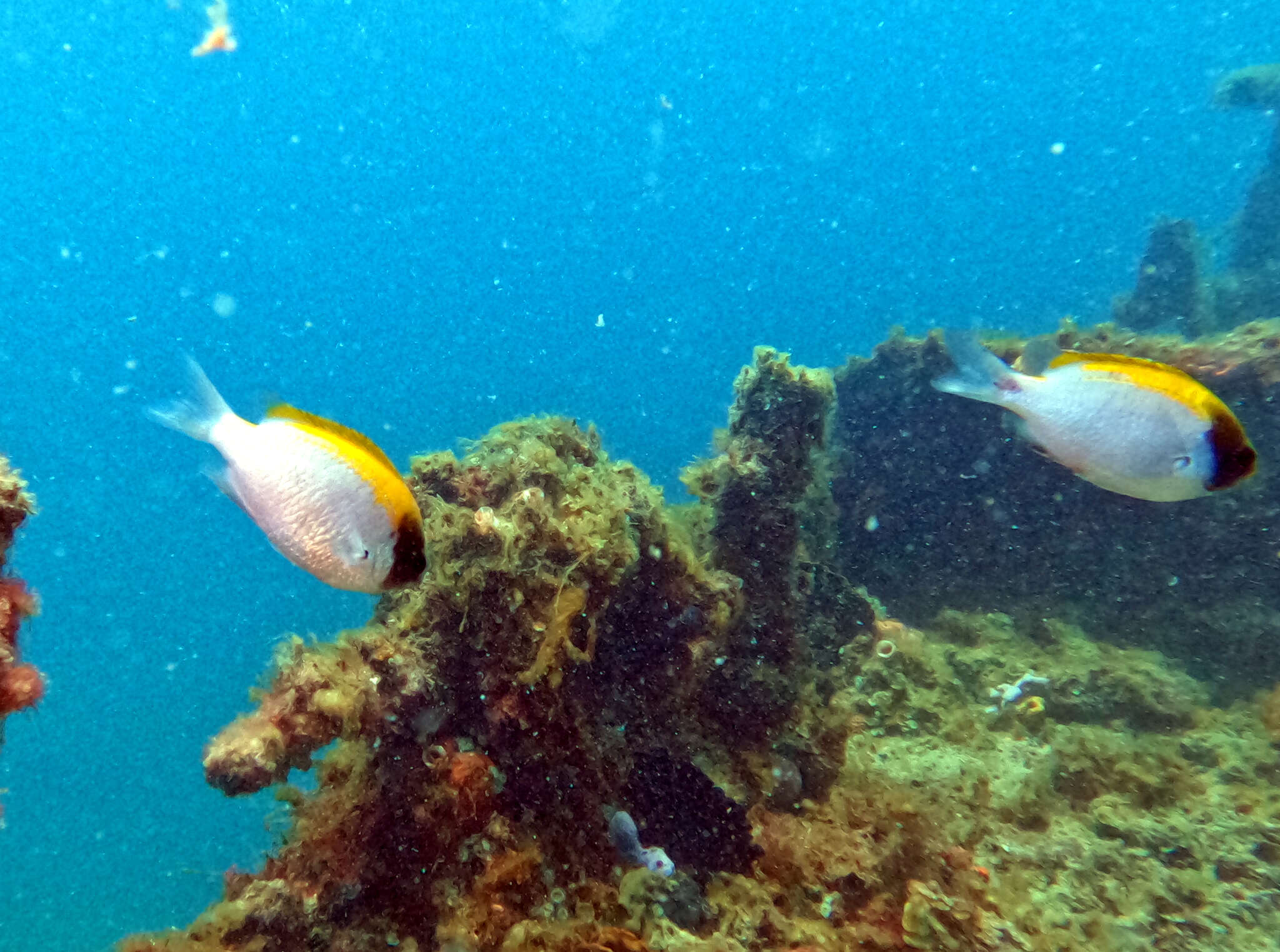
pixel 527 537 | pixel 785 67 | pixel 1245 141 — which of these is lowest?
pixel 527 537

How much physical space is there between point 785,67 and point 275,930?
139 m

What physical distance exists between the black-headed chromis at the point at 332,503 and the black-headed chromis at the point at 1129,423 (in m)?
2.66

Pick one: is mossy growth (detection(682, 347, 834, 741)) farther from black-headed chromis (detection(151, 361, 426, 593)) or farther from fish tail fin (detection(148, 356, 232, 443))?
fish tail fin (detection(148, 356, 232, 443))

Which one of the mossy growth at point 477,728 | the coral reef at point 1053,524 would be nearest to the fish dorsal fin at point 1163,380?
the mossy growth at point 477,728

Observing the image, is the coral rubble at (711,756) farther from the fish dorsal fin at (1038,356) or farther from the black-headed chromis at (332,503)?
the fish dorsal fin at (1038,356)

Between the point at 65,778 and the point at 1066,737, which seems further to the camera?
the point at 65,778

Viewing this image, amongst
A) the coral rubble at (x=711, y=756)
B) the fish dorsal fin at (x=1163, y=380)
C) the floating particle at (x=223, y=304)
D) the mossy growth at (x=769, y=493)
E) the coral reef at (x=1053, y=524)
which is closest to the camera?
the fish dorsal fin at (x=1163, y=380)

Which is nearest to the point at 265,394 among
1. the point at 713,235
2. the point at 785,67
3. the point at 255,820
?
the point at 255,820

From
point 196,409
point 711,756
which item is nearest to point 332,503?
point 196,409

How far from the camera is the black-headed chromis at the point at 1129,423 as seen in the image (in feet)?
8.82

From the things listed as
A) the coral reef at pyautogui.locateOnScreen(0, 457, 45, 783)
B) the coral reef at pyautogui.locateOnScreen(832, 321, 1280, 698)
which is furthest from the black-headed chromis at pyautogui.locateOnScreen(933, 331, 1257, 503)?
the coral reef at pyautogui.locateOnScreen(832, 321, 1280, 698)

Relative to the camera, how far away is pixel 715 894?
2.91m

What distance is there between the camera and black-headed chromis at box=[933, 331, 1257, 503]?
2.69m

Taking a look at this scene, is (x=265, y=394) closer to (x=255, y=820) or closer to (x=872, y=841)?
(x=872, y=841)
